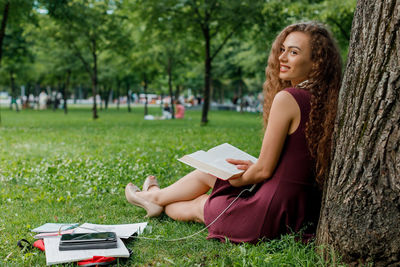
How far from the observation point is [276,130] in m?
2.99

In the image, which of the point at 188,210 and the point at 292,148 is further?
the point at 188,210

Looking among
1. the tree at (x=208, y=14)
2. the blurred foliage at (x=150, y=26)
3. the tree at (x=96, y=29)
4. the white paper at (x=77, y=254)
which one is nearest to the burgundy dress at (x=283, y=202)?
the white paper at (x=77, y=254)

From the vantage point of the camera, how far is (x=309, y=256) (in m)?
2.92

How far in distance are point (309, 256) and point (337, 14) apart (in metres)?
13.0

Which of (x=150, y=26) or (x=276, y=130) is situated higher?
(x=150, y=26)

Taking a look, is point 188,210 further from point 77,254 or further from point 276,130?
point 276,130

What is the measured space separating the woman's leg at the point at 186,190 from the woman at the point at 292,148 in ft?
1.33

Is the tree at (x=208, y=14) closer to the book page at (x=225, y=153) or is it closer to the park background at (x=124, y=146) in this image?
the park background at (x=124, y=146)

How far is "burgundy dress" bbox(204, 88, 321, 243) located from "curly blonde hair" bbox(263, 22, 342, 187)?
0.07 meters

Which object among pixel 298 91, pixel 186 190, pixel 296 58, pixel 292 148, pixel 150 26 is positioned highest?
pixel 150 26

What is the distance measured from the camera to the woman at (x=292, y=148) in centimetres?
299

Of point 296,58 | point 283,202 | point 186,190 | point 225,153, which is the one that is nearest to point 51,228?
point 186,190

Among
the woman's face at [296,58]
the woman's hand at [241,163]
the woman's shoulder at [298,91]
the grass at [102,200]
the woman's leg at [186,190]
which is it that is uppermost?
the woman's face at [296,58]

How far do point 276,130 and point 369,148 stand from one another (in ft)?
2.18
